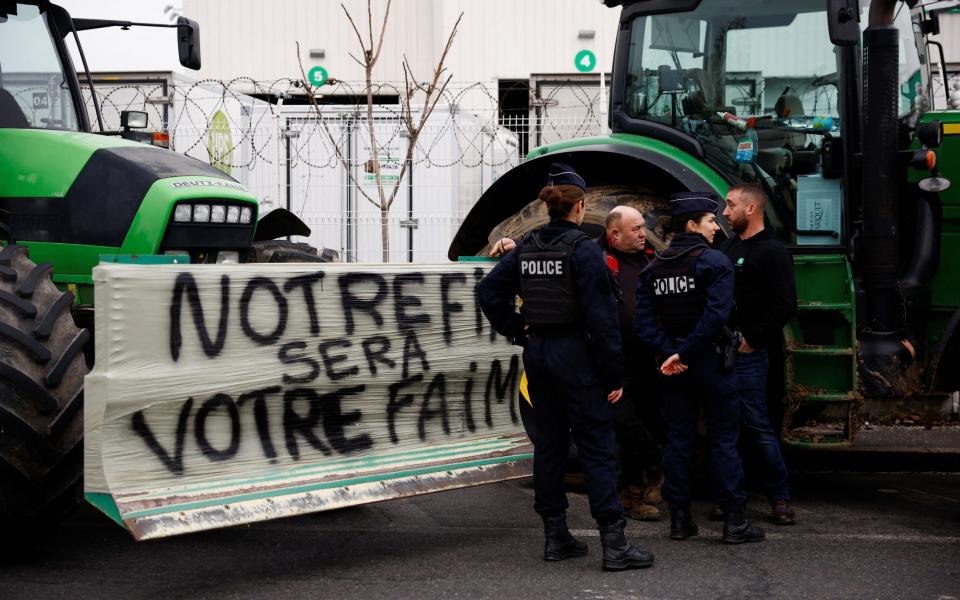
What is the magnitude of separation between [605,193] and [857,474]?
2.35 m

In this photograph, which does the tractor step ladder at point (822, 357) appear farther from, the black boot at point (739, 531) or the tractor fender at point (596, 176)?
the tractor fender at point (596, 176)

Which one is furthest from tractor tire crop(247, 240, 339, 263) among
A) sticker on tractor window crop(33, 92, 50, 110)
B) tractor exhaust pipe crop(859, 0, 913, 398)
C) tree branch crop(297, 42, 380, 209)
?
tree branch crop(297, 42, 380, 209)

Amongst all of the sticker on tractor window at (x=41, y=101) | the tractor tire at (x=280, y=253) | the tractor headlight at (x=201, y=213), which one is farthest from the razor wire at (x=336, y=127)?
the tractor headlight at (x=201, y=213)

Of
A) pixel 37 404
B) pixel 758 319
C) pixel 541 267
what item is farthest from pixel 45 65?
pixel 758 319

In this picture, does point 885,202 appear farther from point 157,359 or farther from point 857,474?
point 157,359

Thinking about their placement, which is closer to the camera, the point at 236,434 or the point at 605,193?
the point at 236,434

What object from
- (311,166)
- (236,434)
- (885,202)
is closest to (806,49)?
(885,202)

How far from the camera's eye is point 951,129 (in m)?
6.45

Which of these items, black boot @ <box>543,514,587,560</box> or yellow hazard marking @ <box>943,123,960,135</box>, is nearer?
black boot @ <box>543,514,587,560</box>

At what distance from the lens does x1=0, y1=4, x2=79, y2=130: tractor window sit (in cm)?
664

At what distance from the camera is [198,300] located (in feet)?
17.3

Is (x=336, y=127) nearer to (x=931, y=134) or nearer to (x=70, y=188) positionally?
(x=70, y=188)

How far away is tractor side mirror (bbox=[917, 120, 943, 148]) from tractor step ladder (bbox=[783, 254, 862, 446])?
2.30 feet

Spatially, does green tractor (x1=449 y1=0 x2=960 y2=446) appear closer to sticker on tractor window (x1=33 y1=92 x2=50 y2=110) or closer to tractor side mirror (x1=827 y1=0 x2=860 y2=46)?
tractor side mirror (x1=827 y1=0 x2=860 y2=46)
